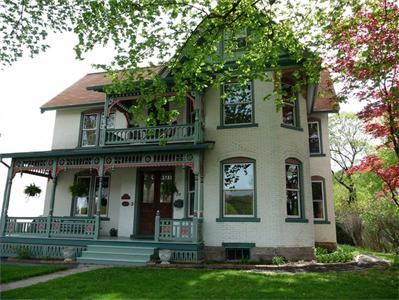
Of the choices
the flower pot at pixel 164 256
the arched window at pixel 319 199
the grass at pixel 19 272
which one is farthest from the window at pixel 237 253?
the grass at pixel 19 272

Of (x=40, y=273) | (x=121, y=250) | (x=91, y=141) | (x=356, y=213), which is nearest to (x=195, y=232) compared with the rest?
(x=121, y=250)

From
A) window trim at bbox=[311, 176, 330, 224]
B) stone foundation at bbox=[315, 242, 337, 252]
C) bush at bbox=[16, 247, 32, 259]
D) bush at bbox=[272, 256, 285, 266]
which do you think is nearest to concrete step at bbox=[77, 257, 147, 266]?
bush at bbox=[16, 247, 32, 259]

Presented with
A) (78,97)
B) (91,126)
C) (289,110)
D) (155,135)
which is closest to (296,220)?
(289,110)

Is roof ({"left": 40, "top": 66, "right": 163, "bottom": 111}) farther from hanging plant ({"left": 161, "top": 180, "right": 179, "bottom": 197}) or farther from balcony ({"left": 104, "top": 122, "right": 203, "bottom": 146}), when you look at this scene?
hanging plant ({"left": 161, "top": 180, "right": 179, "bottom": 197})

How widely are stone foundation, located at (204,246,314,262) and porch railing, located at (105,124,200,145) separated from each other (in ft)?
14.1

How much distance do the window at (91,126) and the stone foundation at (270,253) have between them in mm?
8034

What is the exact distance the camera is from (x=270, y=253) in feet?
38.6

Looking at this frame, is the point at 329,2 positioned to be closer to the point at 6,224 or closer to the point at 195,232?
the point at 195,232

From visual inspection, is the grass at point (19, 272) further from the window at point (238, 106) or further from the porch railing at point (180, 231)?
the window at point (238, 106)

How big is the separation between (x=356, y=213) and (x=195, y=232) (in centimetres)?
1472

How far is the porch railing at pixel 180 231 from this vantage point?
1172cm

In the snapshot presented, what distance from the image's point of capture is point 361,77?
38.9 feet

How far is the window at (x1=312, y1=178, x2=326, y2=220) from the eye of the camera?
15.9 metres

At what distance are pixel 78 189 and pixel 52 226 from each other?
82.8 inches
